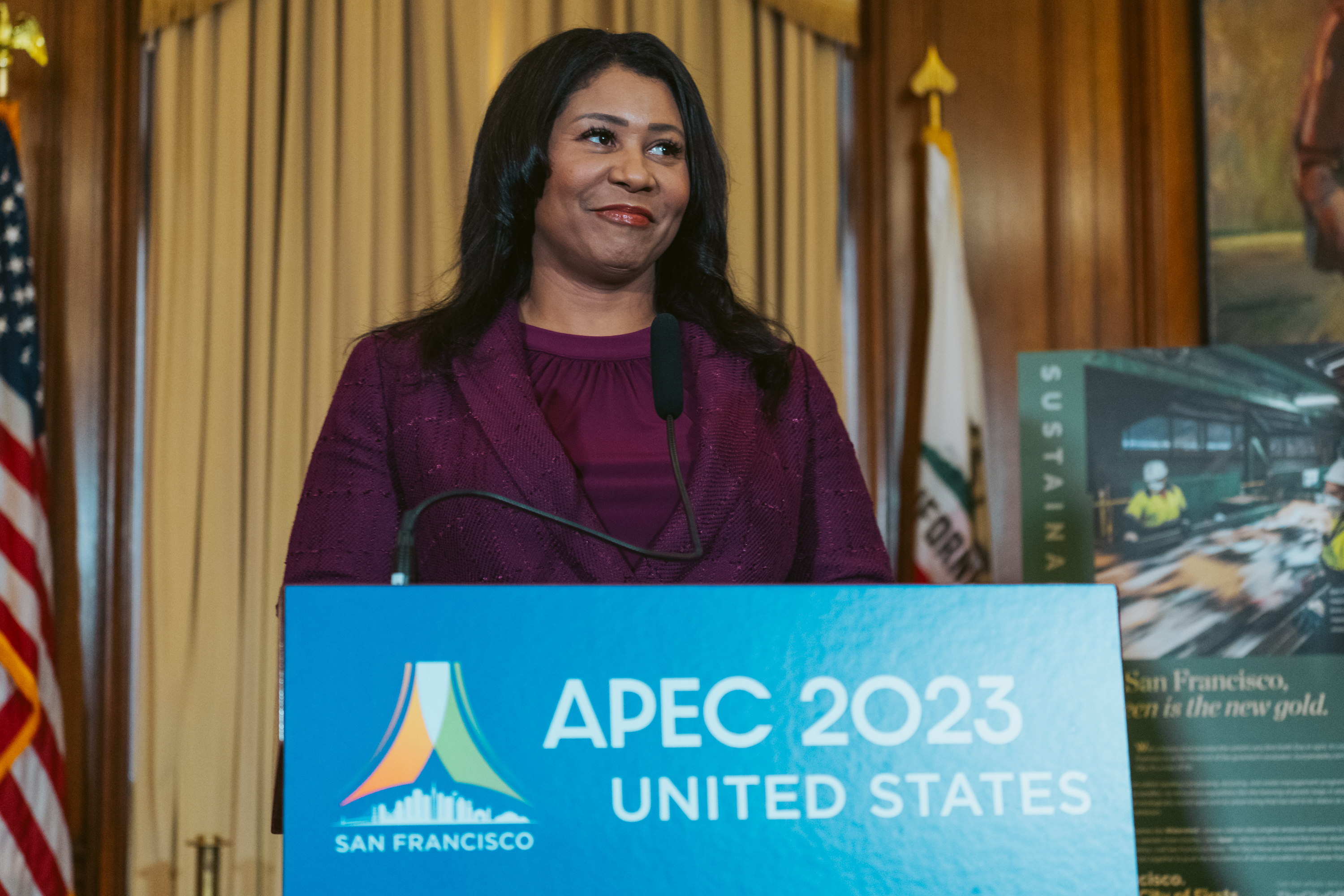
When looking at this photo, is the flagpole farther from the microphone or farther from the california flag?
the microphone

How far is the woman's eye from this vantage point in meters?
1.60

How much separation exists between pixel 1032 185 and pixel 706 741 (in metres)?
3.25

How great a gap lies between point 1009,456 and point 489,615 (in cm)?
305

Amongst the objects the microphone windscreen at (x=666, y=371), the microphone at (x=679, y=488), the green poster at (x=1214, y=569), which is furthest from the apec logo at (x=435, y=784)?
the green poster at (x=1214, y=569)

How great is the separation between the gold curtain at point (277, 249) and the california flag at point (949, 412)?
11.6 inches

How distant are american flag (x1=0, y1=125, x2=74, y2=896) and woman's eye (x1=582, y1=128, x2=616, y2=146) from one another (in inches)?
81.1

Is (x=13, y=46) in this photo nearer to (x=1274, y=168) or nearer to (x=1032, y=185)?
(x=1032, y=185)

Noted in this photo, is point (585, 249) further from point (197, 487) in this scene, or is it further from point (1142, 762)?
point (197, 487)

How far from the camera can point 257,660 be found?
327 centimetres

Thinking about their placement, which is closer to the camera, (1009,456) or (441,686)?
(441,686)

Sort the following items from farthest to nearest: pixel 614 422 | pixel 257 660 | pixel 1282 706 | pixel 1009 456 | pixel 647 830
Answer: pixel 1009 456, pixel 257 660, pixel 1282 706, pixel 614 422, pixel 647 830

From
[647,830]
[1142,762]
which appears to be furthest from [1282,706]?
[647,830]

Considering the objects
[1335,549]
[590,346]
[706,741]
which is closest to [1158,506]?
[1335,549]

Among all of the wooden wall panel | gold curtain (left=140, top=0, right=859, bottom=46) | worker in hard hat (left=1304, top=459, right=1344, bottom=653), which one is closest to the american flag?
gold curtain (left=140, top=0, right=859, bottom=46)
